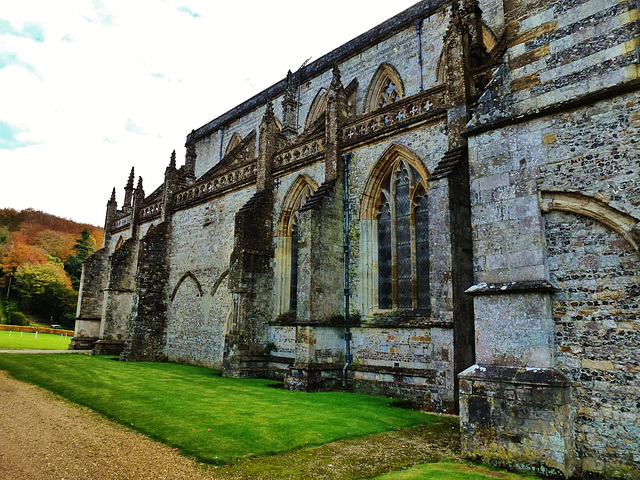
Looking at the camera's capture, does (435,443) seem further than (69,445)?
Yes

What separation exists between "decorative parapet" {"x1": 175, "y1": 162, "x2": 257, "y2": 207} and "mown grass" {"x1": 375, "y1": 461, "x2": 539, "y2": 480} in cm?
1344

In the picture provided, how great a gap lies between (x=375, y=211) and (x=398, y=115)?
9.25ft

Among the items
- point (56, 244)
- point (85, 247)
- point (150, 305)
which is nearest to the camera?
point (150, 305)

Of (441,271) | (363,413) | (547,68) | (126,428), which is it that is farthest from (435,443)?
(547,68)

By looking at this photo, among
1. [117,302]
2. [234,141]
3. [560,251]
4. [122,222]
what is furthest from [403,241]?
[122,222]

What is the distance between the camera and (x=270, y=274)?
15.7 m

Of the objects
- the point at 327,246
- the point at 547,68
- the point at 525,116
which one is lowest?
the point at 327,246

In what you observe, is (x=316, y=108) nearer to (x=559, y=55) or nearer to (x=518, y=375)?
(x=559, y=55)

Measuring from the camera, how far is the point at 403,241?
1226cm

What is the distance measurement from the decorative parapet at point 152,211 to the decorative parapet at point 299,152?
1043 centimetres

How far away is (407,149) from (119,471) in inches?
388

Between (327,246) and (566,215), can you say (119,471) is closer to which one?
(566,215)

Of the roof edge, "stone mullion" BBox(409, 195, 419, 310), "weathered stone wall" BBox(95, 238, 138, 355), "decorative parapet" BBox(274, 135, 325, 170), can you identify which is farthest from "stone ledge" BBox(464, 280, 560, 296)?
"weathered stone wall" BBox(95, 238, 138, 355)

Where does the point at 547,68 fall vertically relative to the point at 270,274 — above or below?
above
